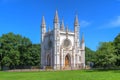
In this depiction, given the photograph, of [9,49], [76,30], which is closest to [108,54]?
[76,30]

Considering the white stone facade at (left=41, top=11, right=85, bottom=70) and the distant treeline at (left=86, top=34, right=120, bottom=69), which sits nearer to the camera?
the distant treeline at (left=86, top=34, right=120, bottom=69)

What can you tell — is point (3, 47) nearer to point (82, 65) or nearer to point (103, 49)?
point (82, 65)

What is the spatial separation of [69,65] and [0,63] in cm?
2126

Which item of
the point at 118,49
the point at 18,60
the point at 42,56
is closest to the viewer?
the point at 118,49

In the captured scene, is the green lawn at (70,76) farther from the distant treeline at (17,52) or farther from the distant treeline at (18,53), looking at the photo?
the distant treeline at (17,52)

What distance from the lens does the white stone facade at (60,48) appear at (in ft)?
253

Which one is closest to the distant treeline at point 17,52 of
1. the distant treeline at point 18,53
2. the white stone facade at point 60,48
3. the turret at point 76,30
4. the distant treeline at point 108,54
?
the distant treeline at point 18,53

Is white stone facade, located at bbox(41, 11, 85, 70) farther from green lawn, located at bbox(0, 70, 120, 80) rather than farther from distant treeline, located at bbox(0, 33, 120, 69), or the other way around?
green lawn, located at bbox(0, 70, 120, 80)

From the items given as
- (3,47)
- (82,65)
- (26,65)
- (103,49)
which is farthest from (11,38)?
(103,49)

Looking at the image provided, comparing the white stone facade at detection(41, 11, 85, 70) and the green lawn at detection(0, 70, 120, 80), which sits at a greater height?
the white stone facade at detection(41, 11, 85, 70)

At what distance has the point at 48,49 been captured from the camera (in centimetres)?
8188

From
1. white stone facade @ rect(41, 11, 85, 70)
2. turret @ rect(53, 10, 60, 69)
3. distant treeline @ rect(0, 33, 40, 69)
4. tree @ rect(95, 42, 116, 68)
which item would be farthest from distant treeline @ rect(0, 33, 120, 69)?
turret @ rect(53, 10, 60, 69)

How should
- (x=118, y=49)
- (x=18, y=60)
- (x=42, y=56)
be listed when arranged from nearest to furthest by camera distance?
(x=118, y=49), (x=18, y=60), (x=42, y=56)

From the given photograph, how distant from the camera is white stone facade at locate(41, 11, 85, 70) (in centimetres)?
7725
